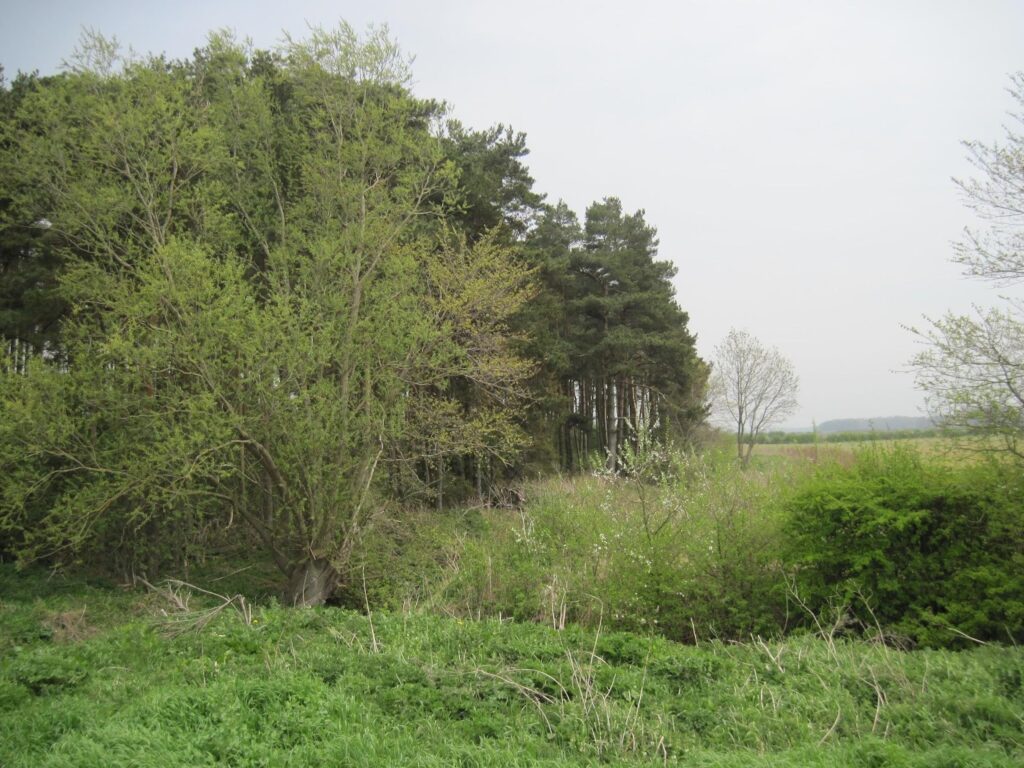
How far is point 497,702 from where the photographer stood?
5.01m

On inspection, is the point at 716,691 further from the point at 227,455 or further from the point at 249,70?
the point at 249,70

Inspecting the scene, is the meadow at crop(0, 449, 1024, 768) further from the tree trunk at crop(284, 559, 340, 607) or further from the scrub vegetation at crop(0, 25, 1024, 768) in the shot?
the tree trunk at crop(284, 559, 340, 607)

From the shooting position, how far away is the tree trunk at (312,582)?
11.7 metres

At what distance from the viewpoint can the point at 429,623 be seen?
7.44 metres

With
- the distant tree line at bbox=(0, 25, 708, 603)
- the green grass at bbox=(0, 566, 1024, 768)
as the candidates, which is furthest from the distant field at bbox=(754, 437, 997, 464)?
the distant tree line at bbox=(0, 25, 708, 603)

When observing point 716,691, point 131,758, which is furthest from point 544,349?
point 131,758

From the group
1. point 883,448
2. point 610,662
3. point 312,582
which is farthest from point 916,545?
point 312,582

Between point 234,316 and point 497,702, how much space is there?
27.4ft

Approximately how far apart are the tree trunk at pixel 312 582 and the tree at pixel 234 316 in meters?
0.04

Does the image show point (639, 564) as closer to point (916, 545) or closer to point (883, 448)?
point (916, 545)

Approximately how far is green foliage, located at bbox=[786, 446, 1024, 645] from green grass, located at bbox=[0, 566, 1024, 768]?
757mm

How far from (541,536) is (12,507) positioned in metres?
8.55

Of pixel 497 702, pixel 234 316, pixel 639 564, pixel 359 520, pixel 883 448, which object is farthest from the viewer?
pixel 359 520

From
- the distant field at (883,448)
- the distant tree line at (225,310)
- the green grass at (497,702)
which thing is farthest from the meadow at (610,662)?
the distant tree line at (225,310)
